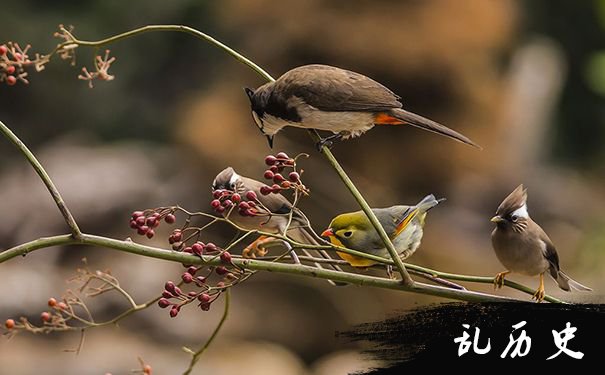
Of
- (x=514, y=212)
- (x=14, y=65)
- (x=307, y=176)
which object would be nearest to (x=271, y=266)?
(x=514, y=212)

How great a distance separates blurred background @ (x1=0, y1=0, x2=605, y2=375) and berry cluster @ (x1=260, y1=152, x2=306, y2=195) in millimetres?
3245

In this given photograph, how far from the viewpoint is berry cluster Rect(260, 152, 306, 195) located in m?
1.28

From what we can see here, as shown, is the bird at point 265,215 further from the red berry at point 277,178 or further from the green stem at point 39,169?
the green stem at point 39,169

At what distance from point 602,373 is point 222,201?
1.73 ft

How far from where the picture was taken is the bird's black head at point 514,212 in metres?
1.27

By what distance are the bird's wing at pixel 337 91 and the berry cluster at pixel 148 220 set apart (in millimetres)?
220

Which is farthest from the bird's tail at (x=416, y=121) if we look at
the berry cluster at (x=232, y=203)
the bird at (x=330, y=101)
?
the berry cluster at (x=232, y=203)

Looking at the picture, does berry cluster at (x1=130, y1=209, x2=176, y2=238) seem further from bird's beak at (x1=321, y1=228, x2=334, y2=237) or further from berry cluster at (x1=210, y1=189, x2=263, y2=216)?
bird's beak at (x1=321, y1=228, x2=334, y2=237)

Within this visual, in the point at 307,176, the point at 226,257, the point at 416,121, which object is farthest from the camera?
the point at 307,176

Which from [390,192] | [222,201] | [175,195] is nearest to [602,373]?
[222,201]

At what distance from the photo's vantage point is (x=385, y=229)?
4.60 ft

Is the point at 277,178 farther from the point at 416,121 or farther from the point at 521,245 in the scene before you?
the point at 521,245

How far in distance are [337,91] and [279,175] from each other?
15 centimetres

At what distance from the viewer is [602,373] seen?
47.1 inches
